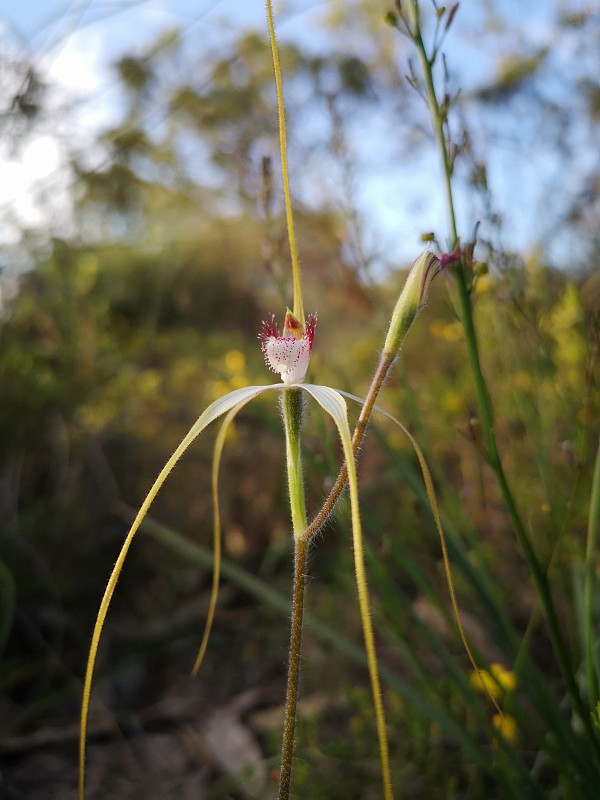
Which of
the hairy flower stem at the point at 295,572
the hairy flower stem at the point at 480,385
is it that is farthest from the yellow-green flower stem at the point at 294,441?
the hairy flower stem at the point at 480,385

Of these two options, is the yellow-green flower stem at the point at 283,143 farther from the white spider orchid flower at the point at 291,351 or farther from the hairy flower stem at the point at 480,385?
the hairy flower stem at the point at 480,385

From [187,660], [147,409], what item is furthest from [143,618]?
[147,409]

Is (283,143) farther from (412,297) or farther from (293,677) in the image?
(293,677)

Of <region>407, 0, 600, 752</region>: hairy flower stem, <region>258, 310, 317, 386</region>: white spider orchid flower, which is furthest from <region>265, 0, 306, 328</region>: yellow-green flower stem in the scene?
<region>407, 0, 600, 752</region>: hairy flower stem

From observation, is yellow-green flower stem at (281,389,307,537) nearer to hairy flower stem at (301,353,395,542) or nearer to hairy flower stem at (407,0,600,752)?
hairy flower stem at (301,353,395,542)

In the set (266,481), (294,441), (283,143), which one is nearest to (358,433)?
(294,441)

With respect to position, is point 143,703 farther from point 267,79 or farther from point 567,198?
point 267,79
